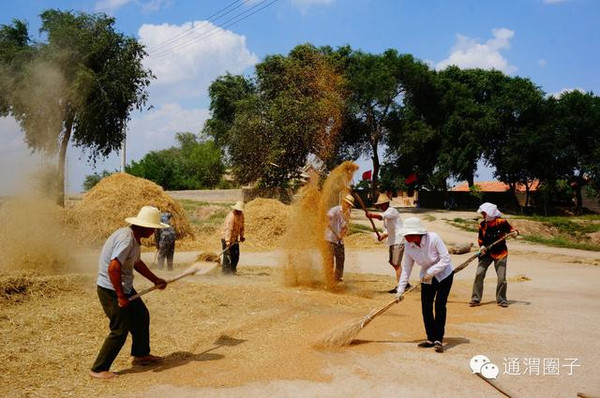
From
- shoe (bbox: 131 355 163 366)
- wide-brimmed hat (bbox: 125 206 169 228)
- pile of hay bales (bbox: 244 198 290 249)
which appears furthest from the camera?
pile of hay bales (bbox: 244 198 290 249)

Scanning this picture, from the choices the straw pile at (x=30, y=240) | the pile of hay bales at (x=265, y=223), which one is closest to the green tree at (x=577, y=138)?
the pile of hay bales at (x=265, y=223)

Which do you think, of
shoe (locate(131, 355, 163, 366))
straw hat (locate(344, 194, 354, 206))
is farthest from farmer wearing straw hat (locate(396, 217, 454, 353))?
straw hat (locate(344, 194, 354, 206))

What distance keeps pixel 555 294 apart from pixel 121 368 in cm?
861

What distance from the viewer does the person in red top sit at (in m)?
9.26

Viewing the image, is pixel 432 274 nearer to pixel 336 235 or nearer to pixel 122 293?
pixel 122 293

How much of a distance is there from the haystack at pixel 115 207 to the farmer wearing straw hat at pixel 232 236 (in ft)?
23.7

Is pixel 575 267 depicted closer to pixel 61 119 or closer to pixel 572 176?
pixel 61 119

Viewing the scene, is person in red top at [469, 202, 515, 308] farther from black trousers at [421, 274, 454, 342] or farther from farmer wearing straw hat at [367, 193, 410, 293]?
black trousers at [421, 274, 454, 342]

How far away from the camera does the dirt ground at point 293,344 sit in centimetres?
518

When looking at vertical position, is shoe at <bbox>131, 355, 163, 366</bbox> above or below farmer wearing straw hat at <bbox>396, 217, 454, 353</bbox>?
below

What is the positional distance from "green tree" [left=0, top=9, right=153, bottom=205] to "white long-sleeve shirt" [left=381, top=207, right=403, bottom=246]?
59.3ft

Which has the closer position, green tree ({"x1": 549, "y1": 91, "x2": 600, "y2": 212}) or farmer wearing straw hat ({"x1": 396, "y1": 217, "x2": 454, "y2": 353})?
farmer wearing straw hat ({"x1": 396, "y1": 217, "x2": 454, "y2": 353})

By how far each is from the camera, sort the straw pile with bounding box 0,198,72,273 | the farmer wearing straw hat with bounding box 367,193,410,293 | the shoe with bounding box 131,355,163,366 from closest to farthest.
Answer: the shoe with bounding box 131,355,163,366, the farmer wearing straw hat with bounding box 367,193,410,293, the straw pile with bounding box 0,198,72,273

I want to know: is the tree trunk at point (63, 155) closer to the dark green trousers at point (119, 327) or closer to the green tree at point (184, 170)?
the dark green trousers at point (119, 327)
